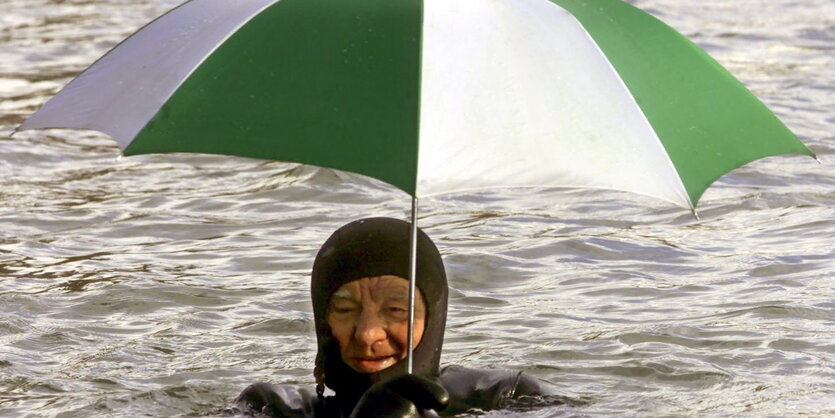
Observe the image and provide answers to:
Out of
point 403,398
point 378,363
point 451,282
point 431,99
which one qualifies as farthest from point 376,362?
point 451,282

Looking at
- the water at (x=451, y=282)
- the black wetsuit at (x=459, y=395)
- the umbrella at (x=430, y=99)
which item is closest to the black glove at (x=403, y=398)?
the umbrella at (x=430, y=99)

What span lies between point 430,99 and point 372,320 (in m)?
0.99

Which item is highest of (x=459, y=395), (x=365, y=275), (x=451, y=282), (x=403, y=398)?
(x=365, y=275)

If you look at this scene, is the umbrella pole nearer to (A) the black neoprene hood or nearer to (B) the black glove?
(B) the black glove

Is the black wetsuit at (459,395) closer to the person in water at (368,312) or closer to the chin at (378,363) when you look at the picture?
the person in water at (368,312)

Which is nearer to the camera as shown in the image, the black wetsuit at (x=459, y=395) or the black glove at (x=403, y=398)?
the black glove at (x=403, y=398)

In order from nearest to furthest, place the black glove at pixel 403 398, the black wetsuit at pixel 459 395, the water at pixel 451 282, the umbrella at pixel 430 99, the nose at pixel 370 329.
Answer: the umbrella at pixel 430 99
the black glove at pixel 403 398
the nose at pixel 370 329
the black wetsuit at pixel 459 395
the water at pixel 451 282

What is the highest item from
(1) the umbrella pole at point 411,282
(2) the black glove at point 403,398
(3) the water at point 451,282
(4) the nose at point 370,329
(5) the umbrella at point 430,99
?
(5) the umbrella at point 430,99

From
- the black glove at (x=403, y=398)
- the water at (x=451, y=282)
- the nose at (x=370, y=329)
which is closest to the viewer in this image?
the black glove at (x=403, y=398)

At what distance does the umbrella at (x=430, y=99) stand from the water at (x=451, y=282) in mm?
1341

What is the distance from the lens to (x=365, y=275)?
4910 millimetres

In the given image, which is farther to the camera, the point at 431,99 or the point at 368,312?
the point at 368,312

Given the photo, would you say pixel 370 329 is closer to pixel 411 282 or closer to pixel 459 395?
pixel 411 282

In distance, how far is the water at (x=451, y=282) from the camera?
6.46m
